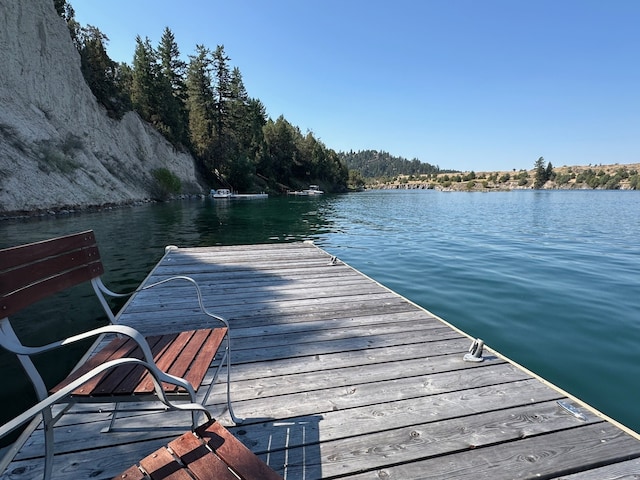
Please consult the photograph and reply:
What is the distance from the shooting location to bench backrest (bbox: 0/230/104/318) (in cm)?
179

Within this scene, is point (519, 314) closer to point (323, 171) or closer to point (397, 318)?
point (397, 318)

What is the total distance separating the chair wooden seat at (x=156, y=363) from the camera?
1.72 meters

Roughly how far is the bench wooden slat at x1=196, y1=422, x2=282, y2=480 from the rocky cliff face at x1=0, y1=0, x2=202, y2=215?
2152cm

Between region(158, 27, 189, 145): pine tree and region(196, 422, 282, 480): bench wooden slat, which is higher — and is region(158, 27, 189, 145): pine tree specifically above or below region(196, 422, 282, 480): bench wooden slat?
above

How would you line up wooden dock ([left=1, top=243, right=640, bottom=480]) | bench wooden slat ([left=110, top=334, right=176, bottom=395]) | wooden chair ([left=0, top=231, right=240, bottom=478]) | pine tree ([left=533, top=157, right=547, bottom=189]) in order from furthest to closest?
pine tree ([left=533, top=157, right=547, bottom=189]) → wooden dock ([left=1, top=243, right=640, bottom=480]) → bench wooden slat ([left=110, top=334, right=176, bottom=395]) → wooden chair ([left=0, top=231, right=240, bottom=478])

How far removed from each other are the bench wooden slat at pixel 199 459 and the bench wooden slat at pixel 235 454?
0.08ft

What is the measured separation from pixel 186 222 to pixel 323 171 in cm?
6402

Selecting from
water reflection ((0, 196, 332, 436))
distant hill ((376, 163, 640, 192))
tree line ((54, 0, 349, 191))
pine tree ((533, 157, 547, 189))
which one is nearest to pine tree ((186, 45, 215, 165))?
tree line ((54, 0, 349, 191))

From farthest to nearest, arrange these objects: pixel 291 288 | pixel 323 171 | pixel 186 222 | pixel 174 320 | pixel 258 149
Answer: pixel 323 171
pixel 258 149
pixel 186 222
pixel 291 288
pixel 174 320

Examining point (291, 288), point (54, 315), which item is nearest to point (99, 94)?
point (54, 315)

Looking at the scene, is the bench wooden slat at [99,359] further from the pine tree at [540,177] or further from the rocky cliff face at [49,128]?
the pine tree at [540,177]

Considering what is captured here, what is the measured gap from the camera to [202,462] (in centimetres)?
130

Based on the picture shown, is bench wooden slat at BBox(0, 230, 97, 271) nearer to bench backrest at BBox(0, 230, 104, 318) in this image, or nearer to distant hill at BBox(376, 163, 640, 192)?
bench backrest at BBox(0, 230, 104, 318)

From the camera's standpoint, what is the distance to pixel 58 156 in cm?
2138
